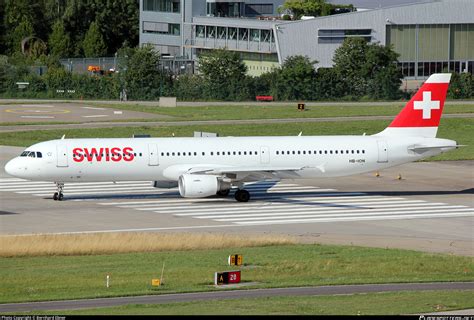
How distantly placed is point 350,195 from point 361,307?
3065 cm

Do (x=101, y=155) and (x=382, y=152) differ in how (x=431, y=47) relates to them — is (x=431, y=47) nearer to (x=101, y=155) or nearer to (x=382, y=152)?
(x=382, y=152)

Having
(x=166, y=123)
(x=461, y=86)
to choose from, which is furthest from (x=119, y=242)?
(x=461, y=86)

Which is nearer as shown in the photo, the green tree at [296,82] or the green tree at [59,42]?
the green tree at [296,82]

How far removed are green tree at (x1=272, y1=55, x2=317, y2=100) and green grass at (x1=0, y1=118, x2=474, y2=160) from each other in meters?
28.3

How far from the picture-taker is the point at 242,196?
210 feet

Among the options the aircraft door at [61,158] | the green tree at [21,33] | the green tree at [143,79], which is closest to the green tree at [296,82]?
the green tree at [143,79]

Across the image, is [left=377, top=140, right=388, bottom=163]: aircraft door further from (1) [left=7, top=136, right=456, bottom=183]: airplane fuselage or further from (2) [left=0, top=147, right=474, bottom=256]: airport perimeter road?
(2) [left=0, top=147, right=474, bottom=256]: airport perimeter road

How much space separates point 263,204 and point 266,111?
173 ft

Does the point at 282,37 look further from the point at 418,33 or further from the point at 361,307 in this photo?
the point at 361,307

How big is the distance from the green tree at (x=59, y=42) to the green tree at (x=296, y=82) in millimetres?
47086

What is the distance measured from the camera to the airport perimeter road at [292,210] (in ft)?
178

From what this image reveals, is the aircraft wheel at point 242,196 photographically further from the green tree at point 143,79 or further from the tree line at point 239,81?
the green tree at point 143,79

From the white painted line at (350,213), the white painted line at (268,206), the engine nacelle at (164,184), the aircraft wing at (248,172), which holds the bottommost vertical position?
the white painted line at (350,213)

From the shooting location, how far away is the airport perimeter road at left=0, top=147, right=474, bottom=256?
178ft
